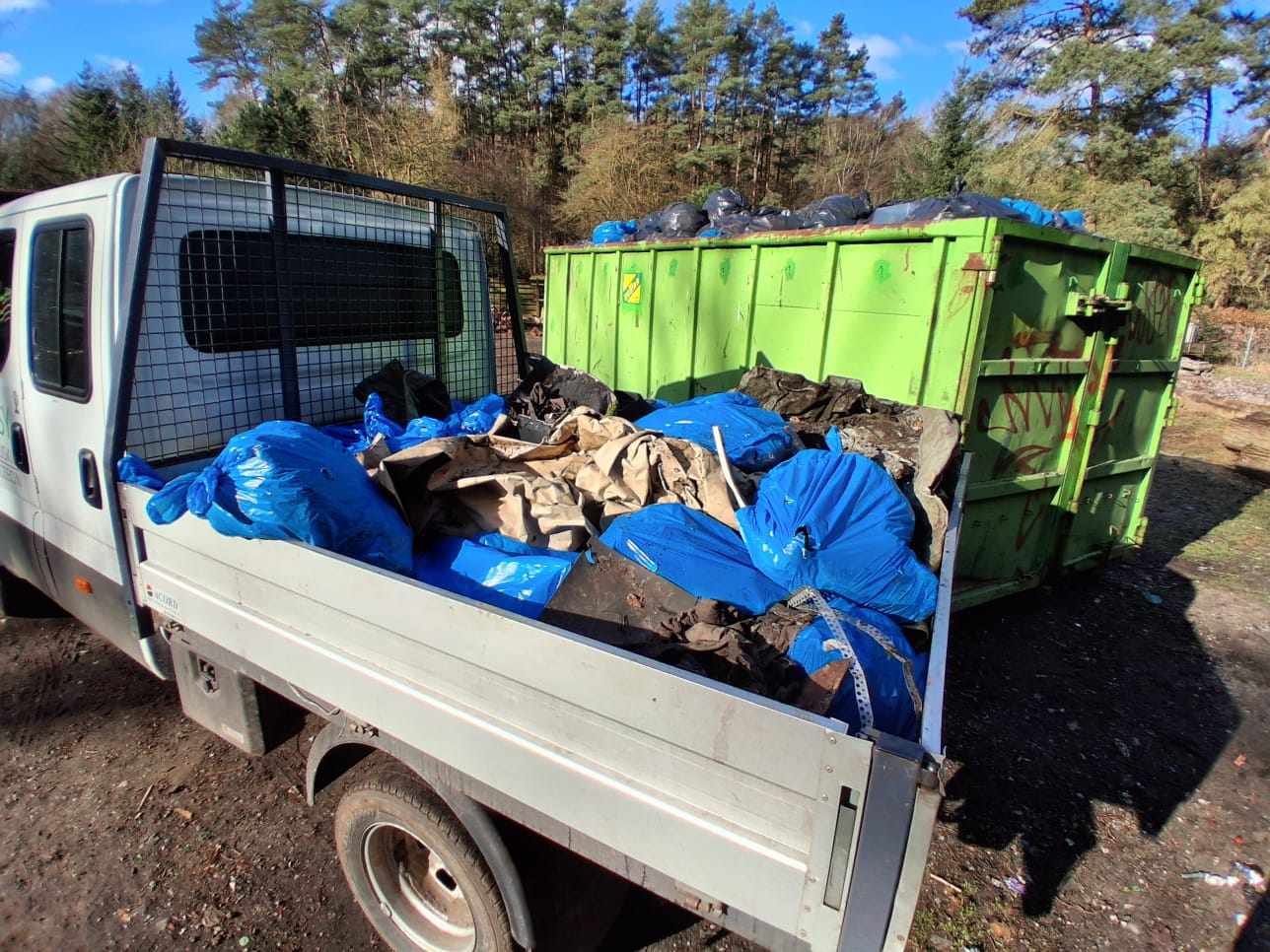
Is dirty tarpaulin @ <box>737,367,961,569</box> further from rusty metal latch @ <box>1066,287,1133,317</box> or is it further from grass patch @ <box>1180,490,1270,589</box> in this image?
grass patch @ <box>1180,490,1270,589</box>

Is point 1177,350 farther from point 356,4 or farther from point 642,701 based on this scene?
point 356,4

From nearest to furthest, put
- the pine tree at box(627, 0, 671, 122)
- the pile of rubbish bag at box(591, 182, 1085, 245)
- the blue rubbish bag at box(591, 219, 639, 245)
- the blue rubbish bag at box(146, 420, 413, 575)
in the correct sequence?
the blue rubbish bag at box(146, 420, 413, 575), the pile of rubbish bag at box(591, 182, 1085, 245), the blue rubbish bag at box(591, 219, 639, 245), the pine tree at box(627, 0, 671, 122)

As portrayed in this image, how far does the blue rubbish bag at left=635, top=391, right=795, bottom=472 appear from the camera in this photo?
268cm

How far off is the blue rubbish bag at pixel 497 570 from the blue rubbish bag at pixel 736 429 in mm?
834

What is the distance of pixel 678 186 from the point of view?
2494cm

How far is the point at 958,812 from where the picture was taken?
2.85 metres

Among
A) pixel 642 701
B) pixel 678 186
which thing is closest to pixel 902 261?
pixel 642 701

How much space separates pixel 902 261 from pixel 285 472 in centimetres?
310

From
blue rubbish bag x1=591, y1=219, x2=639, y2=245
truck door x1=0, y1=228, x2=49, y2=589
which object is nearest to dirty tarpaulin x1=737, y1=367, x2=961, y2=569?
blue rubbish bag x1=591, y1=219, x2=639, y2=245

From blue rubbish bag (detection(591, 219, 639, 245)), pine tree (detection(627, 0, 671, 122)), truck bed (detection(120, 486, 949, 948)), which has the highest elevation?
pine tree (detection(627, 0, 671, 122))

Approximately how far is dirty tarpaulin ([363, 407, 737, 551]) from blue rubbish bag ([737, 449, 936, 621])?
0.21 metres

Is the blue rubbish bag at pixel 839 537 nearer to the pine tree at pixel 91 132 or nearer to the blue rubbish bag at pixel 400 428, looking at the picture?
the blue rubbish bag at pixel 400 428

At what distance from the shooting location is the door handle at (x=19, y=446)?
2846 mm

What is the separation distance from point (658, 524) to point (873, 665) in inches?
30.4
